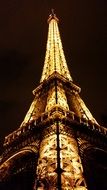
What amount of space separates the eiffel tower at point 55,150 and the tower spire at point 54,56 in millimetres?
2431

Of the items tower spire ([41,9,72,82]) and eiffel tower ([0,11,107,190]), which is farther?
tower spire ([41,9,72,82])

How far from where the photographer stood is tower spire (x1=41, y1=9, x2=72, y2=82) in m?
24.9

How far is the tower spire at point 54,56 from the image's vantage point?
24.9 metres

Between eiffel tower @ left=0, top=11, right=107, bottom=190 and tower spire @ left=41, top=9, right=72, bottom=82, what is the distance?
243 centimetres

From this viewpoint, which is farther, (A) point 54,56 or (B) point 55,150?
(A) point 54,56

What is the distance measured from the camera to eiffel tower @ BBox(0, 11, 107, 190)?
40.9ft

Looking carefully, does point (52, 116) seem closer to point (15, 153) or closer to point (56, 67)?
point (15, 153)

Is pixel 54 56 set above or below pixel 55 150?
above

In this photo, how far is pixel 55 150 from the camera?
13.9 m

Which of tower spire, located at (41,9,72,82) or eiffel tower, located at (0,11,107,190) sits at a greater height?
tower spire, located at (41,9,72,82)

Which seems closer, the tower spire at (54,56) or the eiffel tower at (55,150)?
the eiffel tower at (55,150)

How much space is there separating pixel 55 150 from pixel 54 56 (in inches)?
534

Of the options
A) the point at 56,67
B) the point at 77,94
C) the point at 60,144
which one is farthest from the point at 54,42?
the point at 60,144

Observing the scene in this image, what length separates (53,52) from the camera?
27.3m
